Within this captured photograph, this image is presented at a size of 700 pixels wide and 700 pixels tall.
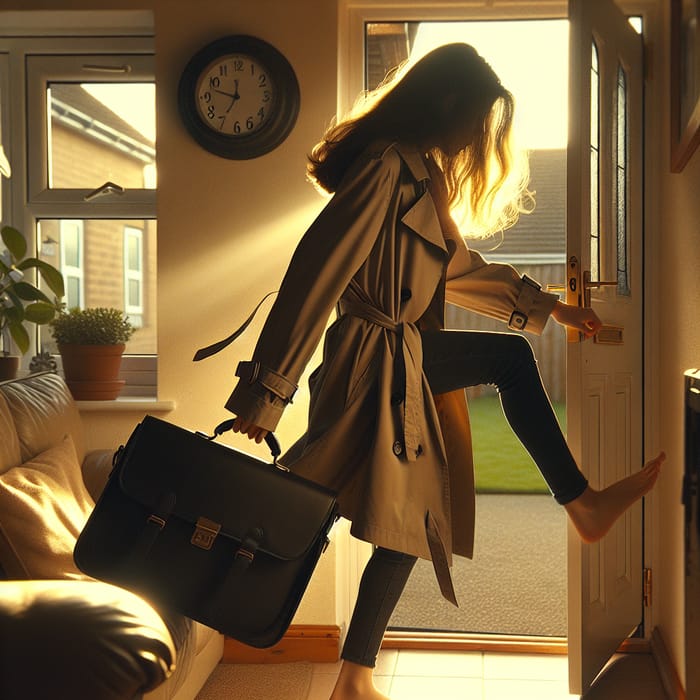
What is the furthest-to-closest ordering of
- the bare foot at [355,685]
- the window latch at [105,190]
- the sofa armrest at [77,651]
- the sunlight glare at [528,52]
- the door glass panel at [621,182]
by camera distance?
1. the sunlight glare at [528,52]
2. the window latch at [105,190]
3. the door glass panel at [621,182]
4. the bare foot at [355,685]
5. the sofa armrest at [77,651]

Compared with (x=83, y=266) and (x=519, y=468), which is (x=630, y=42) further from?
(x=519, y=468)

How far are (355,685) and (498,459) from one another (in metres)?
6.85

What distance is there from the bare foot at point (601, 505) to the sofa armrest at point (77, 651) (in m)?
0.97

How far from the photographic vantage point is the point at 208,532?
172 centimetres

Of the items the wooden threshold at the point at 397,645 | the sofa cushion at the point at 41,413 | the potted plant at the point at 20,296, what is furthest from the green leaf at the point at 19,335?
the wooden threshold at the point at 397,645

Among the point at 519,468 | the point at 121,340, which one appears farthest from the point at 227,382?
the point at 519,468

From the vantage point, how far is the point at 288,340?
71.1 inches

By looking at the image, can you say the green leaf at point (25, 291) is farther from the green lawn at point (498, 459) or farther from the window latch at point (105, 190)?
the green lawn at point (498, 459)

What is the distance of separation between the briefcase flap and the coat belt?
0.25m

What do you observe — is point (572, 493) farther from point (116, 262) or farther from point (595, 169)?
point (116, 262)

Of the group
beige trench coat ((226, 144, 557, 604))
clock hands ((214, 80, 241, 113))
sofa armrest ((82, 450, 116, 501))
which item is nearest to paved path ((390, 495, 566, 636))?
sofa armrest ((82, 450, 116, 501))

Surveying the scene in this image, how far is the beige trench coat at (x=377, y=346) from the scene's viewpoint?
1.85m

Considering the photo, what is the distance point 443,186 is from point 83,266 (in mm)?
1660

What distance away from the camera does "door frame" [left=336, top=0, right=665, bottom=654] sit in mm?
2969
